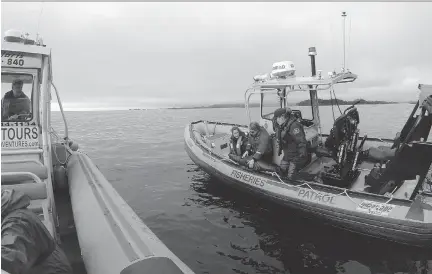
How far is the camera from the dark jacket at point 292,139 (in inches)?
265

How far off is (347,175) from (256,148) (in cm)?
229

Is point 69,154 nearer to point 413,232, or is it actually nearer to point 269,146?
point 269,146

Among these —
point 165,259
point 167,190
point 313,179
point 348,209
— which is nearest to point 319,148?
point 313,179

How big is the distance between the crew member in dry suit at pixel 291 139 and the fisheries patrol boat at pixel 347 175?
0.29 meters

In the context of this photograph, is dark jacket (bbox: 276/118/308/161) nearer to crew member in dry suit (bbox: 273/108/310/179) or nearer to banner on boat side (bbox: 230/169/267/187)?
crew member in dry suit (bbox: 273/108/310/179)

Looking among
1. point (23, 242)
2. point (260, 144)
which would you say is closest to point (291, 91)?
point (260, 144)

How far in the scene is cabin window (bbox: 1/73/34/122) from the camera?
479 cm

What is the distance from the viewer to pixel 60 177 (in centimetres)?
594

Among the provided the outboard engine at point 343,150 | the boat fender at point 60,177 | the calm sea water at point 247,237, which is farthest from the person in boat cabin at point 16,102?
the outboard engine at point 343,150

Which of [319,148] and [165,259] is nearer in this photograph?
[165,259]

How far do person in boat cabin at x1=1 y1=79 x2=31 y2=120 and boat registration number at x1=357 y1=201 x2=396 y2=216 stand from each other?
6201 millimetres

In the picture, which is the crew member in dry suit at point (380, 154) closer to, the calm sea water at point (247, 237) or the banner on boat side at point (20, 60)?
the calm sea water at point (247, 237)

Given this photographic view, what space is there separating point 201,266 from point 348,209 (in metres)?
3.02

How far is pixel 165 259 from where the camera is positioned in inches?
102
